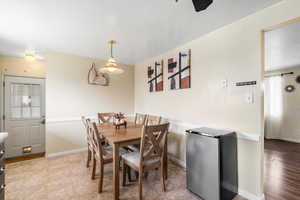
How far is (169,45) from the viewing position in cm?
286

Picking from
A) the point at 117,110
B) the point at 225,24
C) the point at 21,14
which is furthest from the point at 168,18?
the point at 117,110

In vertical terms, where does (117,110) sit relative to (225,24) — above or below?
below

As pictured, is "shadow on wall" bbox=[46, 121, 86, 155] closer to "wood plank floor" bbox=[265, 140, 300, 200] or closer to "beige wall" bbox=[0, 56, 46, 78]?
"beige wall" bbox=[0, 56, 46, 78]

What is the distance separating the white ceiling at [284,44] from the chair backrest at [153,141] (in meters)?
2.37

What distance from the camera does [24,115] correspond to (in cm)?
350

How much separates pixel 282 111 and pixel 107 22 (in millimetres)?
5704

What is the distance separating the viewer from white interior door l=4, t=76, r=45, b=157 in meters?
3.34

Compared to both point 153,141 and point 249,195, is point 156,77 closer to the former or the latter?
point 153,141

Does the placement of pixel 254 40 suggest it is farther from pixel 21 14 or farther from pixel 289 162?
pixel 21 14

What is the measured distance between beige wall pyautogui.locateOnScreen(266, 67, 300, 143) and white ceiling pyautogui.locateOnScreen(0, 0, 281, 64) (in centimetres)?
406

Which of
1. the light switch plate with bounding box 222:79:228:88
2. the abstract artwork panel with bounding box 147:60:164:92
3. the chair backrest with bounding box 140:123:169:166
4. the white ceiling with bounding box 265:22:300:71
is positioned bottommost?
the chair backrest with bounding box 140:123:169:166

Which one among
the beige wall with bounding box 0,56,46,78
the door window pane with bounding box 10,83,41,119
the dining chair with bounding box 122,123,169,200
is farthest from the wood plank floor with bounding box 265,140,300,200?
the beige wall with bounding box 0,56,46,78

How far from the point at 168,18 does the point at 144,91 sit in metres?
2.27

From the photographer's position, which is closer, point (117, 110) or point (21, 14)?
point (21, 14)
